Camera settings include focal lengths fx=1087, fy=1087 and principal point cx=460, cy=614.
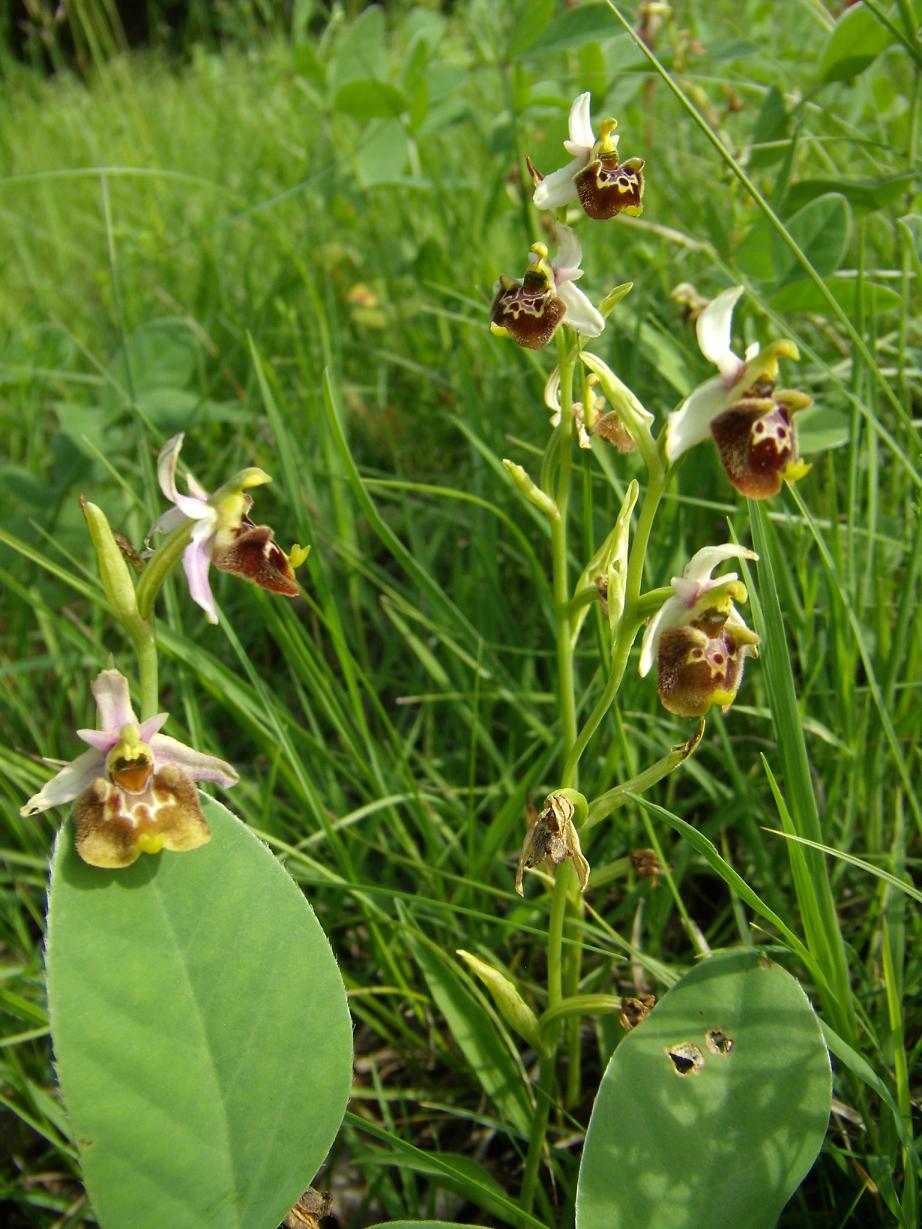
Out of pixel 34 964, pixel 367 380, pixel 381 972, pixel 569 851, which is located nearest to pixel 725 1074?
pixel 569 851

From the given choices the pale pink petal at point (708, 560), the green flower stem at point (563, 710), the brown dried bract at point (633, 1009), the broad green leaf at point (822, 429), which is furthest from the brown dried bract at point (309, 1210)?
the broad green leaf at point (822, 429)

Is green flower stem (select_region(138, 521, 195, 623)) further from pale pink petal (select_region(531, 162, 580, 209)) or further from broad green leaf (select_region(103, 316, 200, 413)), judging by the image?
broad green leaf (select_region(103, 316, 200, 413))

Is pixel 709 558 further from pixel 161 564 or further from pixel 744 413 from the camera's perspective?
pixel 161 564

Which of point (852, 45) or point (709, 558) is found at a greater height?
point (852, 45)

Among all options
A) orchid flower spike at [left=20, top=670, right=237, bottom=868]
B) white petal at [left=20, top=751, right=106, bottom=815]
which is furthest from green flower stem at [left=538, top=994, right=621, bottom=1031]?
white petal at [left=20, top=751, right=106, bottom=815]

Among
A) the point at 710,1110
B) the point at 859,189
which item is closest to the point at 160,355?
the point at 859,189

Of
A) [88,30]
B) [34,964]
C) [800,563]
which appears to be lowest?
[34,964]

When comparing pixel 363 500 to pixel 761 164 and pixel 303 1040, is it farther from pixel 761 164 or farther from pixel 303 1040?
pixel 761 164

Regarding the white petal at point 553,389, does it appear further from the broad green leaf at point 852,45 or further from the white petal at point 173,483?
the broad green leaf at point 852,45
